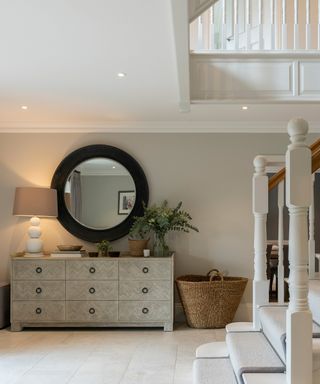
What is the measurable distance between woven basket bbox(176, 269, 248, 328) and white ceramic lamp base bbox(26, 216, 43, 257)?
1594mm

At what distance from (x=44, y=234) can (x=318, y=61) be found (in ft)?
11.4

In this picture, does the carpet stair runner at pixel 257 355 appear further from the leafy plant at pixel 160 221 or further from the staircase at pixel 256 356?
the leafy plant at pixel 160 221

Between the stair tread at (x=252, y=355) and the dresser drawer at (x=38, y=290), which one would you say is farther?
the dresser drawer at (x=38, y=290)

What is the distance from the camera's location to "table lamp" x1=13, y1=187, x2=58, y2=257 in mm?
5031

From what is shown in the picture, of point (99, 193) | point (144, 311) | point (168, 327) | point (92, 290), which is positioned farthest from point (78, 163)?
point (168, 327)

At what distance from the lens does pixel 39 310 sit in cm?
484

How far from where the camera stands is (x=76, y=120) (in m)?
5.30

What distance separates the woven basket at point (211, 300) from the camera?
4.82 m

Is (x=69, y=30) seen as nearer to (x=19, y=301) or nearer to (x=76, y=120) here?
(x=76, y=120)

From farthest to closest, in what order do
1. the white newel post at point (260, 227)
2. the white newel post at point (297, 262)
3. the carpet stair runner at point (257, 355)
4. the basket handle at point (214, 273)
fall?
the basket handle at point (214, 273) < the white newel post at point (260, 227) < the carpet stair runner at point (257, 355) < the white newel post at point (297, 262)

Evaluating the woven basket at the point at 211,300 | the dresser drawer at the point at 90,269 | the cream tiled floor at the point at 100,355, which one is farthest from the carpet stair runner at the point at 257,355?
the dresser drawer at the point at 90,269

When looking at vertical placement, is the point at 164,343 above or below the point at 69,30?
below

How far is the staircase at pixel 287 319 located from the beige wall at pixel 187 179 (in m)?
2.21

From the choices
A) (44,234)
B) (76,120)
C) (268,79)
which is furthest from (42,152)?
(268,79)
